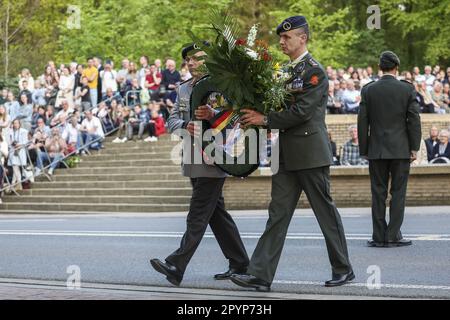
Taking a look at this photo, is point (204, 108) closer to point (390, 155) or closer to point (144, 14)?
point (390, 155)

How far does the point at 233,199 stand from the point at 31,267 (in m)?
12.1

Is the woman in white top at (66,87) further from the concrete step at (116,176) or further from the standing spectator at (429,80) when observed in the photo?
the standing spectator at (429,80)

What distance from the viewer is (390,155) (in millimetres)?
11734

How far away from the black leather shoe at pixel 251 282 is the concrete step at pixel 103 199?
51.3 feet

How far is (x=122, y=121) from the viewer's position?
29.3m

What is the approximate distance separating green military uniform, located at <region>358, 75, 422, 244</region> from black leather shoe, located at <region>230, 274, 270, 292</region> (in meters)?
3.65

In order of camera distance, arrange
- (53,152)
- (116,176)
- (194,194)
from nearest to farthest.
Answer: (194,194) → (116,176) → (53,152)

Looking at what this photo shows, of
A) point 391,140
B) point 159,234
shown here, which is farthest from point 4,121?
point 391,140

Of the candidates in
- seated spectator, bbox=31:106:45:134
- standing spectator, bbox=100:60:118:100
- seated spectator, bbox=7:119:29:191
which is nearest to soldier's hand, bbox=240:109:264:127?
seated spectator, bbox=7:119:29:191

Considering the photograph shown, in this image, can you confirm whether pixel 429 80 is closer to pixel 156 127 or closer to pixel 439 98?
pixel 439 98

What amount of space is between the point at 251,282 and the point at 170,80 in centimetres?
1880

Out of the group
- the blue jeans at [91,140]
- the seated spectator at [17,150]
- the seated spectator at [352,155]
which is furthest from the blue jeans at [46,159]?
the seated spectator at [352,155]

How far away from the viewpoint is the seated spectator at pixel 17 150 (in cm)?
2778

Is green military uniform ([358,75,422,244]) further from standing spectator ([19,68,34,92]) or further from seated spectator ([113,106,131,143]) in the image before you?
standing spectator ([19,68,34,92])
